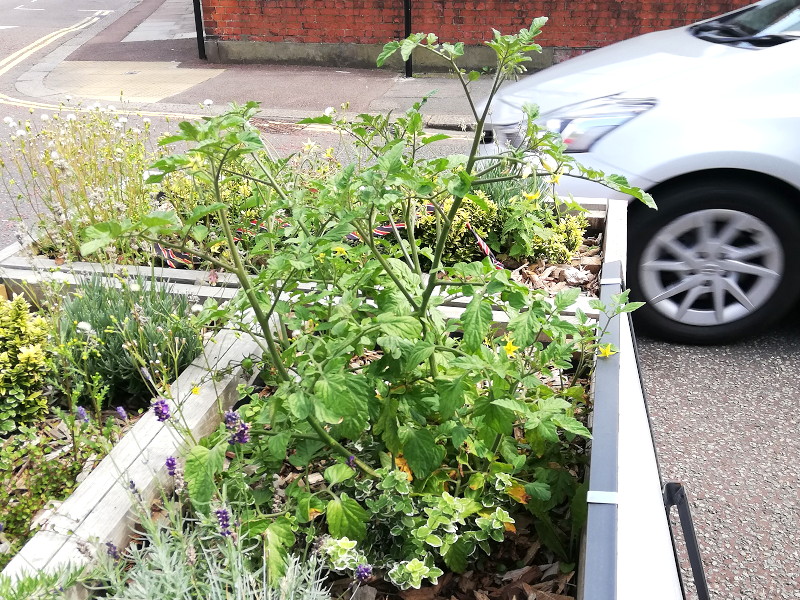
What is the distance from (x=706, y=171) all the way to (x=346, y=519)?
2823 mm

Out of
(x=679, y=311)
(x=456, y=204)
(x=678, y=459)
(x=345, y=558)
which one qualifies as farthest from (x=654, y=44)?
(x=345, y=558)

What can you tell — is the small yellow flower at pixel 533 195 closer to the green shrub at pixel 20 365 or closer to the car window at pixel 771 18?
the car window at pixel 771 18

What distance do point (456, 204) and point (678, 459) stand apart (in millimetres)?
1956

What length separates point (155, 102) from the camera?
10.9 metres

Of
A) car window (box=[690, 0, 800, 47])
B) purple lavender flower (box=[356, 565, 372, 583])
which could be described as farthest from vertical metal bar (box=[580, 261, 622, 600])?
car window (box=[690, 0, 800, 47])

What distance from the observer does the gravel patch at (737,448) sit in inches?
110

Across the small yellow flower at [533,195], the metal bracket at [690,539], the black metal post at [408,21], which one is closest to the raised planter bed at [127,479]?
the metal bracket at [690,539]

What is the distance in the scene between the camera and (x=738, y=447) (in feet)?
11.2

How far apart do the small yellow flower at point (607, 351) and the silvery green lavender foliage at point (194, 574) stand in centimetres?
110

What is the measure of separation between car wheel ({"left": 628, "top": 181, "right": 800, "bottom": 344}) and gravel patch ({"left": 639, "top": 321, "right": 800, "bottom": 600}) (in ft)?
0.60

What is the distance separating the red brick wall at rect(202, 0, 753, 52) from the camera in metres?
11.8

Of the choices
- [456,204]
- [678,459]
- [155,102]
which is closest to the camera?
[456,204]

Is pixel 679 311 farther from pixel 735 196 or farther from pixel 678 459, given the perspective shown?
pixel 678 459

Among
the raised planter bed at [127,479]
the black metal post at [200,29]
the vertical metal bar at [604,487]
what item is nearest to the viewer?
the vertical metal bar at [604,487]
